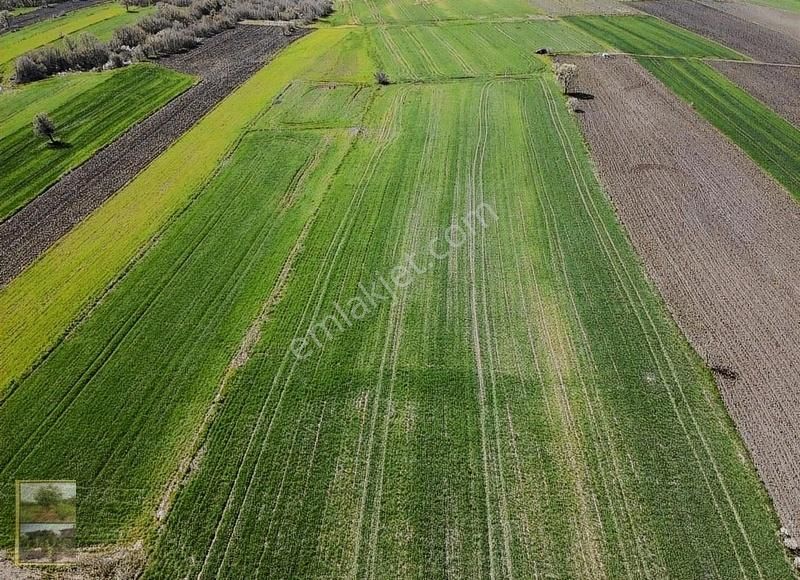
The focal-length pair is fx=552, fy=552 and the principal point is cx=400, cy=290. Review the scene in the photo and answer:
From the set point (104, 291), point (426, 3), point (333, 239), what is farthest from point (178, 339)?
point (426, 3)

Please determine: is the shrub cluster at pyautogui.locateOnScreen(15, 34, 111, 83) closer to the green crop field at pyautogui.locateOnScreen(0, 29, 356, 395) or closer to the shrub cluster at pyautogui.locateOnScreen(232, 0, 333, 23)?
the green crop field at pyautogui.locateOnScreen(0, 29, 356, 395)

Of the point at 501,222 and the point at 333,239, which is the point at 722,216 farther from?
the point at 333,239

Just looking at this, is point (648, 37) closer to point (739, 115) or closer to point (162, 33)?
point (739, 115)

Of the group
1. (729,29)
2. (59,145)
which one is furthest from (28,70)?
(729,29)

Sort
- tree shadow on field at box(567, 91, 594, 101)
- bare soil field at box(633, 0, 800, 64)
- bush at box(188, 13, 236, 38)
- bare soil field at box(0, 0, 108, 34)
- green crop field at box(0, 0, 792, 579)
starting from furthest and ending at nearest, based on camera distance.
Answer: bare soil field at box(0, 0, 108, 34), bush at box(188, 13, 236, 38), bare soil field at box(633, 0, 800, 64), tree shadow on field at box(567, 91, 594, 101), green crop field at box(0, 0, 792, 579)

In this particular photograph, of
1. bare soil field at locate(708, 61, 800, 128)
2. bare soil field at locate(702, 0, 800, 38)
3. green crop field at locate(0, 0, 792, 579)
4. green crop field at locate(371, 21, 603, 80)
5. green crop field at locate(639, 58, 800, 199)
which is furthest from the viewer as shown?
bare soil field at locate(702, 0, 800, 38)

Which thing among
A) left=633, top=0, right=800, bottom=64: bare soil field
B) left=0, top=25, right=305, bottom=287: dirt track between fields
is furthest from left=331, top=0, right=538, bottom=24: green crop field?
left=0, top=25, right=305, bottom=287: dirt track between fields
